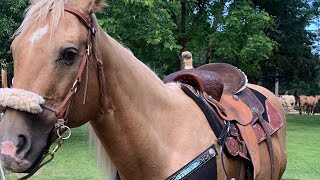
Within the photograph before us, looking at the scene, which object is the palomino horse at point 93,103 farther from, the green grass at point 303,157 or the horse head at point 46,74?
the green grass at point 303,157

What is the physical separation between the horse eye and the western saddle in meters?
1.12

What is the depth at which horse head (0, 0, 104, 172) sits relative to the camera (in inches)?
70.8

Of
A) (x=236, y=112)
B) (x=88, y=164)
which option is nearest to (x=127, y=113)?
(x=236, y=112)

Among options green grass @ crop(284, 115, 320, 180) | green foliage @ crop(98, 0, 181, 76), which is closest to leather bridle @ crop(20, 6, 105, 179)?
green grass @ crop(284, 115, 320, 180)

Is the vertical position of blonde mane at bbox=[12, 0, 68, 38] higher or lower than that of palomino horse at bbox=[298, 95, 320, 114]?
higher

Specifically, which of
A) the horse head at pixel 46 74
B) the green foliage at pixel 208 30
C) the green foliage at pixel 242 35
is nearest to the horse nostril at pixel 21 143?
the horse head at pixel 46 74

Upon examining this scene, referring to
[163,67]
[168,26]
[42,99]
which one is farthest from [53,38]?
[163,67]

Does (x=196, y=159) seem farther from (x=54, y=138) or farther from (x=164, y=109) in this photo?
(x=54, y=138)

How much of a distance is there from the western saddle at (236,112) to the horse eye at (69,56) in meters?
1.12

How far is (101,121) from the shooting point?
7.39 feet

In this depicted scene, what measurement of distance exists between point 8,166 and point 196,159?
1101 millimetres

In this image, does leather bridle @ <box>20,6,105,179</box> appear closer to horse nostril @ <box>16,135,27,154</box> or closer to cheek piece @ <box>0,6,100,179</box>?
cheek piece @ <box>0,6,100,179</box>

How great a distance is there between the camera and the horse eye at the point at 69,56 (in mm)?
1927

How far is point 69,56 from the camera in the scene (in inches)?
76.7
